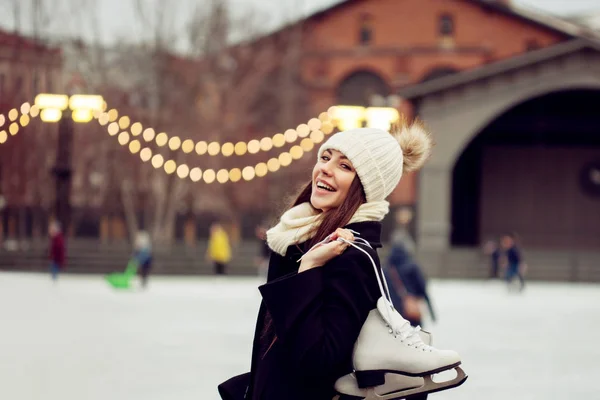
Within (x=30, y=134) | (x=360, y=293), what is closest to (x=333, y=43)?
(x=30, y=134)

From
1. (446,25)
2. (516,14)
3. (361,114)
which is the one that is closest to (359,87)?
(446,25)

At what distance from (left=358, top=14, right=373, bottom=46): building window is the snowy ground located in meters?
28.4

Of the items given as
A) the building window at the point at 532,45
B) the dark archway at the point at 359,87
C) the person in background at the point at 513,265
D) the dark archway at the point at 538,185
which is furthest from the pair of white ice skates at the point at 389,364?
the building window at the point at 532,45

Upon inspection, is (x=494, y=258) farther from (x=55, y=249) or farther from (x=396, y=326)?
(x=396, y=326)

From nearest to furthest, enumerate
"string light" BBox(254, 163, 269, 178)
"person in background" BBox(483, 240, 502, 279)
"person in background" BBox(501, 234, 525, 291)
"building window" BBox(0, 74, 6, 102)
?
"string light" BBox(254, 163, 269, 178) < "building window" BBox(0, 74, 6, 102) < "person in background" BBox(501, 234, 525, 291) < "person in background" BBox(483, 240, 502, 279)

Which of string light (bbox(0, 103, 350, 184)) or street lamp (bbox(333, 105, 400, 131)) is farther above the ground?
street lamp (bbox(333, 105, 400, 131))

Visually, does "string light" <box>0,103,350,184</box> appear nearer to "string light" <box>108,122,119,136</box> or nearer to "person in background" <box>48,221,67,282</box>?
"string light" <box>108,122,119,136</box>

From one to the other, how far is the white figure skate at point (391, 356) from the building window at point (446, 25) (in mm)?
49698

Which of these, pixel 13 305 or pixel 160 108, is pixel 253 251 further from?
pixel 13 305

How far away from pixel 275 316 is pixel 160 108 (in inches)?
1446

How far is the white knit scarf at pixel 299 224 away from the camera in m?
3.01

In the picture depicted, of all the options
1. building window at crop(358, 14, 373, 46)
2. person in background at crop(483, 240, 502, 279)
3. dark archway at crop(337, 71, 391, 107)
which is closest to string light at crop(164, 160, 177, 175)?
person in background at crop(483, 240, 502, 279)

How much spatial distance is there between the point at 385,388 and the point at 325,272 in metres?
0.34

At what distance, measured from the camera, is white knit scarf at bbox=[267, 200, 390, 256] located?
3012 mm
